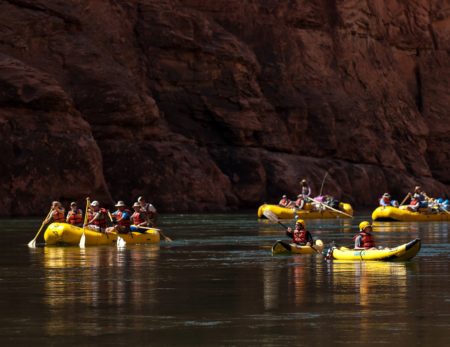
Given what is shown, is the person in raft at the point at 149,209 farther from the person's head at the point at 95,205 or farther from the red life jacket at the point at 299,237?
the red life jacket at the point at 299,237

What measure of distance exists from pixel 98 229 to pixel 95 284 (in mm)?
15499

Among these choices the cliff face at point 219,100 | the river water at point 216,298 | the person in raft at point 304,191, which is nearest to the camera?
the river water at point 216,298

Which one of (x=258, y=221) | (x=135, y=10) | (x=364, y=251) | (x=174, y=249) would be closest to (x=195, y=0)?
(x=135, y=10)

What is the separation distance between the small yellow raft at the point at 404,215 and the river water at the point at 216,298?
2574cm

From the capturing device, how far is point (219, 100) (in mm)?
89562

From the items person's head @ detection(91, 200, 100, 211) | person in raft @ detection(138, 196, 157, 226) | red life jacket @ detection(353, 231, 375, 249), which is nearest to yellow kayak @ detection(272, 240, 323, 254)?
red life jacket @ detection(353, 231, 375, 249)

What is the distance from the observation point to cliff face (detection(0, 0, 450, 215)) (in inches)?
2857

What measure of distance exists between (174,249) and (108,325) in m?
19.8

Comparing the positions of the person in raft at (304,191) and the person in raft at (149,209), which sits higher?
the person in raft at (304,191)

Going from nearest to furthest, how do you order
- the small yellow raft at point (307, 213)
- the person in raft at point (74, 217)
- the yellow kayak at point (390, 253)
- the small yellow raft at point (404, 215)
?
the yellow kayak at point (390, 253)
the person in raft at point (74, 217)
the small yellow raft at point (404, 215)
the small yellow raft at point (307, 213)

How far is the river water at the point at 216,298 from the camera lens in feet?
62.3

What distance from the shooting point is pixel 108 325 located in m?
20.1

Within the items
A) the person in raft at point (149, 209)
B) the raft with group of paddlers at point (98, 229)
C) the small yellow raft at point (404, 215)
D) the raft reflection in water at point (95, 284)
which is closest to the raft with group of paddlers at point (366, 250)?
the raft reflection in water at point (95, 284)

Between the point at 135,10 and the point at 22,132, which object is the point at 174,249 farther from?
the point at 135,10
